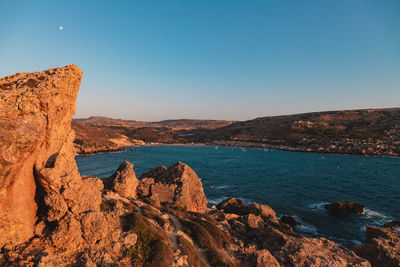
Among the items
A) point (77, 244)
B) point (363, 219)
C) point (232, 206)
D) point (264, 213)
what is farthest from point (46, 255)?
point (363, 219)

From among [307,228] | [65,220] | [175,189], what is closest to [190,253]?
[65,220]

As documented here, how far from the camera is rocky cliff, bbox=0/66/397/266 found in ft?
27.2

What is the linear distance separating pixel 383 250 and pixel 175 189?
19.9 meters

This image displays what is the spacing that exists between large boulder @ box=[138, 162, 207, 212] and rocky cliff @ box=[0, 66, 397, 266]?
625cm

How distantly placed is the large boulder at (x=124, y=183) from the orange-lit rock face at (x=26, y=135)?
321 inches

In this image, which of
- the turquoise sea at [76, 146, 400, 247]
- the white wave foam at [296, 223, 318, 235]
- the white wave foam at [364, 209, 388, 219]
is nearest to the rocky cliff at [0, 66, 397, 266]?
the white wave foam at [296, 223, 318, 235]

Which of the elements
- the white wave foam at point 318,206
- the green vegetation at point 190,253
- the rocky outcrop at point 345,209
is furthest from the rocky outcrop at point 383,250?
the green vegetation at point 190,253

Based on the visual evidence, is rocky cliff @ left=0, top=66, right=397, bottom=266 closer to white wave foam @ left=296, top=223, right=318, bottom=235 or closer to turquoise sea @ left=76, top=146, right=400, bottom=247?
white wave foam @ left=296, top=223, right=318, bottom=235

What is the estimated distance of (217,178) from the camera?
175 feet

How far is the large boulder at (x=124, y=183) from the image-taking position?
1934 cm

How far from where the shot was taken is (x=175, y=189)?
78.5 ft

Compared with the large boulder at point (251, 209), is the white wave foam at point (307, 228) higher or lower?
lower

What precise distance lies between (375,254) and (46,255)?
2362cm

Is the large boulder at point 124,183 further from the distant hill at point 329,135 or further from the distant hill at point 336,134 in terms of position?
the distant hill at point 336,134
